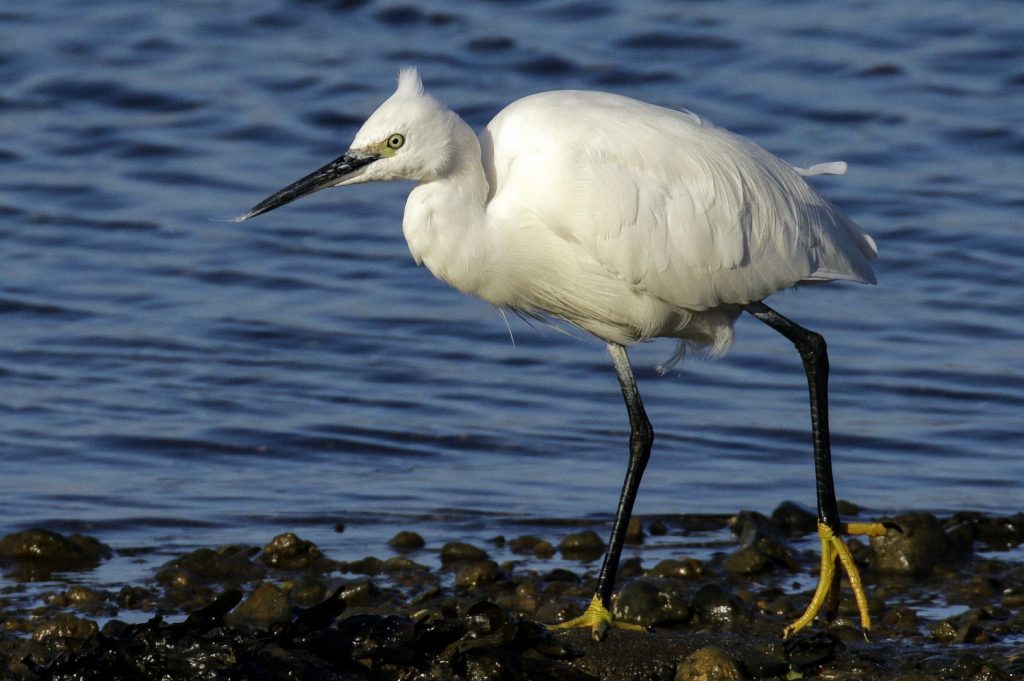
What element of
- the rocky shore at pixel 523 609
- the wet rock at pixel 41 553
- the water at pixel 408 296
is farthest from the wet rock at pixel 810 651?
the wet rock at pixel 41 553

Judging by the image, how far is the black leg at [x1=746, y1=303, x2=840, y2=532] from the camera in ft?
23.1

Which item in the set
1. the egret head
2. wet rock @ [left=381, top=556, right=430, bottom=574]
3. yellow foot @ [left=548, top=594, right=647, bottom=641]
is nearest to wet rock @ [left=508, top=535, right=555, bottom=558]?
wet rock @ [left=381, top=556, right=430, bottom=574]

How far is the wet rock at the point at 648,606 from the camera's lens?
6.95m

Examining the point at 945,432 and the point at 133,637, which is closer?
the point at 133,637

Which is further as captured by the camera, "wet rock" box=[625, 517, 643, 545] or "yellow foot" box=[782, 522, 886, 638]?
"wet rock" box=[625, 517, 643, 545]

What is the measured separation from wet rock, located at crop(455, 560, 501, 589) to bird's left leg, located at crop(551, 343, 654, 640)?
0.50 m

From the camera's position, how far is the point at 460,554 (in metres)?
7.81

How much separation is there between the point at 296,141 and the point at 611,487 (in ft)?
24.6

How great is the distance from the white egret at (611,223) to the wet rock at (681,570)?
24.6 inches

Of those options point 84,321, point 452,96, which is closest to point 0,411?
point 84,321

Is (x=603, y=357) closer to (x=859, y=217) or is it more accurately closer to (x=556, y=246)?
(x=859, y=217)

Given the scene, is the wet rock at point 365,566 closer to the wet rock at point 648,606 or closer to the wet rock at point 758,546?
the wet rock at point 648,606

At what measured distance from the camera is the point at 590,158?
21.8 ft

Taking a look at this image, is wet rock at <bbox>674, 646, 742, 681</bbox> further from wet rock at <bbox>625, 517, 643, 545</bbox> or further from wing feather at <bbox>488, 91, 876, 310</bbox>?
wet rock at <bbox>625, 517, 643, 545</bbox>
